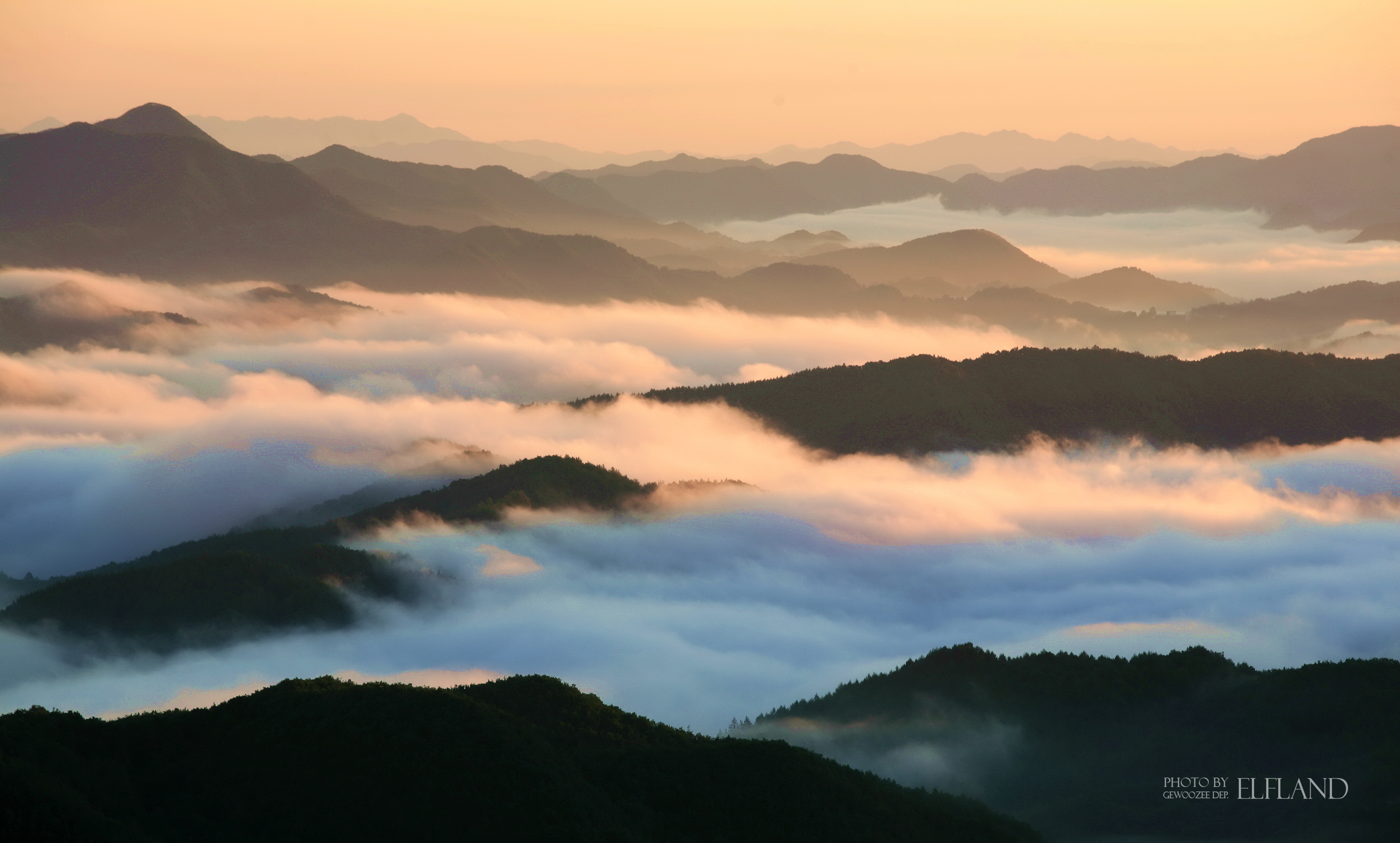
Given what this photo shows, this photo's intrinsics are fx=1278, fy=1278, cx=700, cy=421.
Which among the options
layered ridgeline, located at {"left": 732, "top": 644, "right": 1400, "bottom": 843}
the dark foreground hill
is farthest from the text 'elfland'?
the dark foreground hill

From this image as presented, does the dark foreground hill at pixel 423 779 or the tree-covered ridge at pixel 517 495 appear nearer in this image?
the dark foreground hill at pixel 423 779

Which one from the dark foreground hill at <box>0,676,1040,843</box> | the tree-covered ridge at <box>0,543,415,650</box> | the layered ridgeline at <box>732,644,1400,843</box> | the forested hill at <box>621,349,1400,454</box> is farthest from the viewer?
the forested hill at <box>621,349,1400,454</box>

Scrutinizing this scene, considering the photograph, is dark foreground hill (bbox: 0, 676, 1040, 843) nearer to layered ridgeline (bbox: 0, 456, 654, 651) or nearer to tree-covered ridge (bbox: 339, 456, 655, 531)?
layered ridgeline (bbox: 0, 456, 654, 651)

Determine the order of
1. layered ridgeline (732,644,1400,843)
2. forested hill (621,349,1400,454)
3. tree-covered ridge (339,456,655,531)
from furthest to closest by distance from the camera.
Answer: forested hill (621,349,1400,454) < tree-covered ridge (339,456,655,531) < layered ridgeline (732,644,1400,843)

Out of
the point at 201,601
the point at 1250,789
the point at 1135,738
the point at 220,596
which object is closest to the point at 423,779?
the point at 1250,789

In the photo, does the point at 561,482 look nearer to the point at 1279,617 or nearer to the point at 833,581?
the point at 833,581

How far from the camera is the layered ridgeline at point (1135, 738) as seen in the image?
218ft

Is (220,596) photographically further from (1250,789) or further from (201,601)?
(1250,789)

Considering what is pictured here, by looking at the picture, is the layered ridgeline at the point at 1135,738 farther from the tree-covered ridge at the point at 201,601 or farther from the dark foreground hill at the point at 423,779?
the tree-covered ridge at the point at 201,601

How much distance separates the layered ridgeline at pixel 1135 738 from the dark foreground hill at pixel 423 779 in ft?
39.4

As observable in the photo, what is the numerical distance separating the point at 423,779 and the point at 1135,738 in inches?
1872

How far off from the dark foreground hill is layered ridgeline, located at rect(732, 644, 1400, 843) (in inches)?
472

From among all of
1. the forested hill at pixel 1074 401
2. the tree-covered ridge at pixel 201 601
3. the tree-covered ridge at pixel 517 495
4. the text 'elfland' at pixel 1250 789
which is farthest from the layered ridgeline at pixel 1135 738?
the forested hill at pixel 1074 401

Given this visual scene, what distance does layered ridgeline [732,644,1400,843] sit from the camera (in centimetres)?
6650
